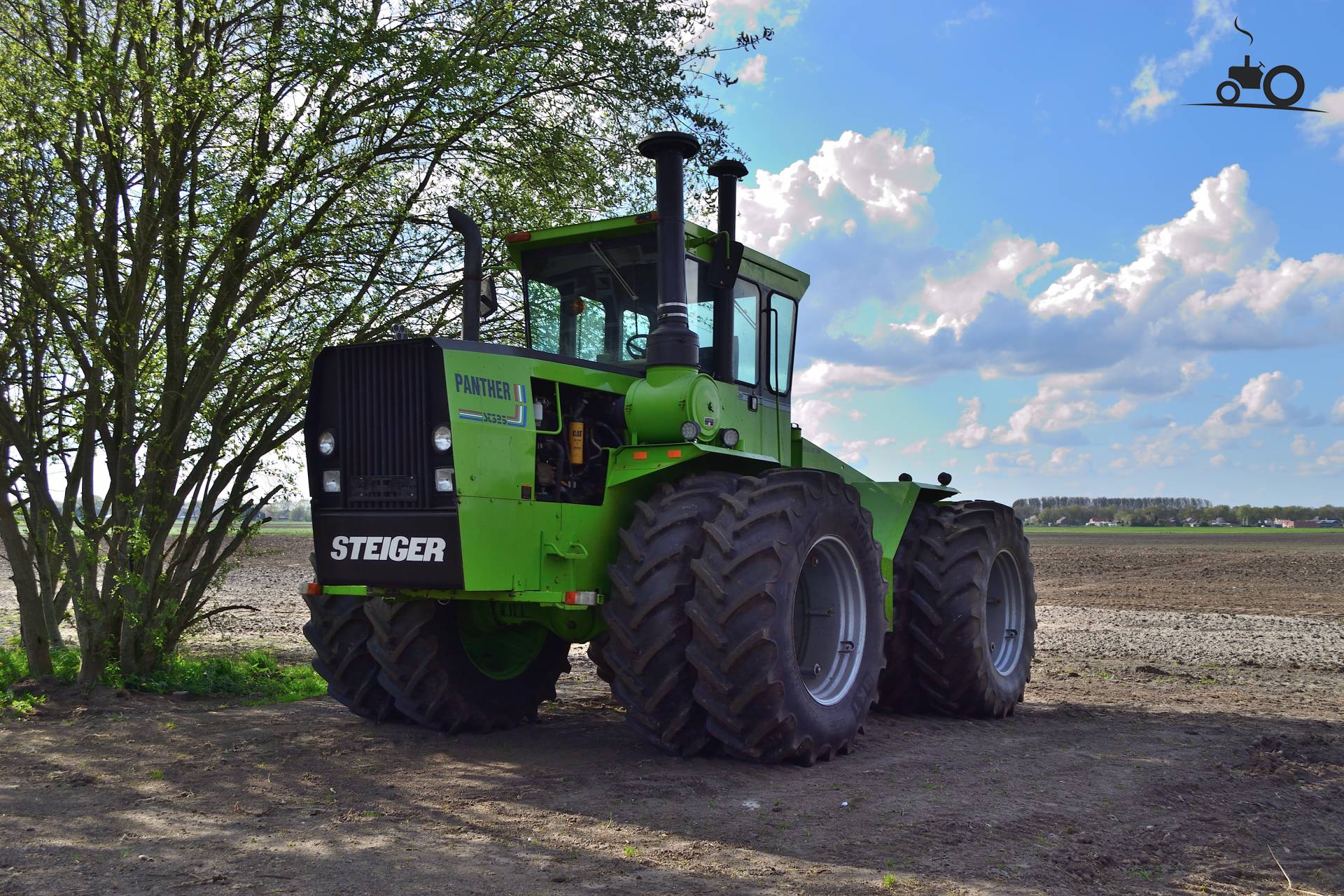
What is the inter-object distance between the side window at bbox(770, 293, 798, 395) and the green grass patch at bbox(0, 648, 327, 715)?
5003 mm

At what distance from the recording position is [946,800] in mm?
6051

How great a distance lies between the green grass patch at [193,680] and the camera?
31.4 feet

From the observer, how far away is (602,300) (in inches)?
314

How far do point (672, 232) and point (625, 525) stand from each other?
185 cm

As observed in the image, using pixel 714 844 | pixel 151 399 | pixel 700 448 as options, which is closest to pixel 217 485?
pixel 151 399

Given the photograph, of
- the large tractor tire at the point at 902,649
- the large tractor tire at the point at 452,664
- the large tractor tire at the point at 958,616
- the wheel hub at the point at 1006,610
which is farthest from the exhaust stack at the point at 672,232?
the wheel hub at the point at 1006,610

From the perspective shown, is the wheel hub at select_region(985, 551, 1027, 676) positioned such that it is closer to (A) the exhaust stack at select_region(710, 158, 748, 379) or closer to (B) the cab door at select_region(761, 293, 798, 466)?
(B) the cab door at select_region(761, 293, 798, 466)

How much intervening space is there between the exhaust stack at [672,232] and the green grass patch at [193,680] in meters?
5.07

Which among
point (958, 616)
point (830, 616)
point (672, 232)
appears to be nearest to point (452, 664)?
point (830, 616)

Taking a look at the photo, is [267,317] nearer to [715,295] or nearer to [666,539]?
[715,295]

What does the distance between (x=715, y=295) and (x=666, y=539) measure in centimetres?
222

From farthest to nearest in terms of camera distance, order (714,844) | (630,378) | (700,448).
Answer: (630,378)
(700,448)
(714,844)

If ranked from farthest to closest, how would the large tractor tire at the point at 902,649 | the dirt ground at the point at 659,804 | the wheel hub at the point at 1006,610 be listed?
the wheel hub at the point at 1006,610
the large tractor tire at the point at 902,649
the dirt ground at the point at 659,804

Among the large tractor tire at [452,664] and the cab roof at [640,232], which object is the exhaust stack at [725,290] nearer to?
the cab roof at [640,232]
